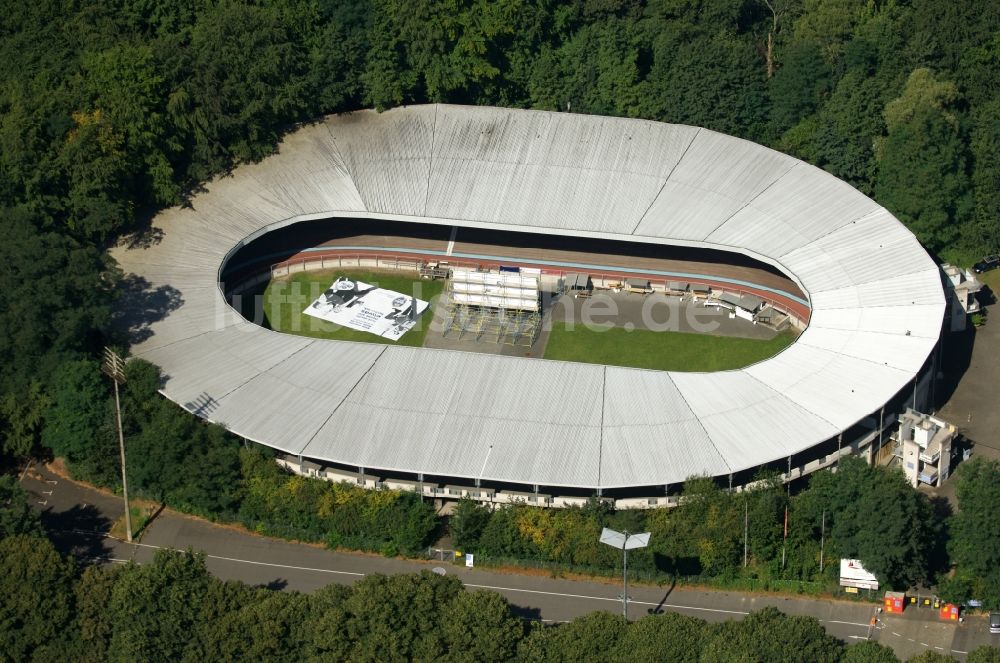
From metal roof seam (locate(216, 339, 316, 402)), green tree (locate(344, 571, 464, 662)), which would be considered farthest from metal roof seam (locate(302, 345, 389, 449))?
green tree (locate(344, 571, 464, 662))

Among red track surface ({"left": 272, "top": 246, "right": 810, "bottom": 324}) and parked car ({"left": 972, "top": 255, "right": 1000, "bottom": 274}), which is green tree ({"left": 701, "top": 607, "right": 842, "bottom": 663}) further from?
parked car ({"left": 972, "top": 255, "right": 1000, "bottom": 274})

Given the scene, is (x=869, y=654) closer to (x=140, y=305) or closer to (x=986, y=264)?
(x=986, y=264)

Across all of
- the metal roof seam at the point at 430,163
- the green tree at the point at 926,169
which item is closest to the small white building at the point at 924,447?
the green tree at the point at 926,169

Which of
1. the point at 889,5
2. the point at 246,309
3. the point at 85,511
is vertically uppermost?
the point at 889,5

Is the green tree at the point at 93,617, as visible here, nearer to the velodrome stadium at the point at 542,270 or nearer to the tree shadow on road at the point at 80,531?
the tree shadow on road at the point at 80,531

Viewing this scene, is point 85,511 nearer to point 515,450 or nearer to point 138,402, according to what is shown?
point 138,402

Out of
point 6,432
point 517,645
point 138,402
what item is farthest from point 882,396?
point 6,432

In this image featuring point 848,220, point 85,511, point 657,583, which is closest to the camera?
point 657,583
